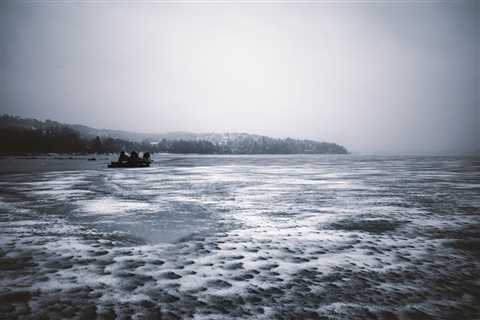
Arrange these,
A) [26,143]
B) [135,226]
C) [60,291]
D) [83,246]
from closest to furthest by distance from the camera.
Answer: [60,291] < [83,246] < [135,226] < [26,143]

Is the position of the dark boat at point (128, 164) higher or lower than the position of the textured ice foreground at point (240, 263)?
higher

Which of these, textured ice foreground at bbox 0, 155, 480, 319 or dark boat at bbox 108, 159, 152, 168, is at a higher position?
dark boat at bbox 108, 159, 152, 168

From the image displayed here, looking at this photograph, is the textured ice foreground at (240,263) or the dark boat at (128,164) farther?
the dark boat at (128,164)

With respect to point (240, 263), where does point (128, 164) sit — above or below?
above

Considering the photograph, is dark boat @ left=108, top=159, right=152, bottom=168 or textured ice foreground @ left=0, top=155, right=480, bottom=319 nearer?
textured ice foreground @ left=0, top=155, right=480, bottom=319

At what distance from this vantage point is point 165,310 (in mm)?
5141

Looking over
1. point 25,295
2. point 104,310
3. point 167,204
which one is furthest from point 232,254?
point 167,204

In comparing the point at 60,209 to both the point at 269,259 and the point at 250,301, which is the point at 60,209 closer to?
the point at 269,259

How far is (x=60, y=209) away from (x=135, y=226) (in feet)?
17.1

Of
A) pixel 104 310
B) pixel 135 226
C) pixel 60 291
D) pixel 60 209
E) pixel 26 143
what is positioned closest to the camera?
pixel 104 310

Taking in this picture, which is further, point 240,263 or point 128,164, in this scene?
point 128,164

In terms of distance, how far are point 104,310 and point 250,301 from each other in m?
2.20

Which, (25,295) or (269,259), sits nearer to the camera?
(25,295)

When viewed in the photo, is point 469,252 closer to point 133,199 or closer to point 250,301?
point 250,301
